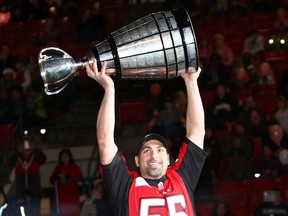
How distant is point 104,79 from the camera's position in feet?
16.0

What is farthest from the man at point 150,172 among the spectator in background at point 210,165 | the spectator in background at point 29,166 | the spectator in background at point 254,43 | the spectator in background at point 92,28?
the spectator in background at point 92,28

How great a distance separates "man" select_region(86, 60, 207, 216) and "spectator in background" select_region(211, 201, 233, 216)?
4.35 meters

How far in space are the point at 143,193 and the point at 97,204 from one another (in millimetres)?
4511

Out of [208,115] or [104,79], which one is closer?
[104,79]

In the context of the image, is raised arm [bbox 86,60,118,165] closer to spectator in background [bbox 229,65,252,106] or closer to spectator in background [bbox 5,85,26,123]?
spectator in background [bbox 229,65,252,106]

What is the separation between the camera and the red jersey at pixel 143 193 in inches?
200

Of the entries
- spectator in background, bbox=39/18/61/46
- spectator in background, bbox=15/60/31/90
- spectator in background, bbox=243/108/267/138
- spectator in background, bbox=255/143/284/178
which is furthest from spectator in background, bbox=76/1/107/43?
spectator in background, bbox=255/143/284/178

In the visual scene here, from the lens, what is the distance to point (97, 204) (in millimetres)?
9617

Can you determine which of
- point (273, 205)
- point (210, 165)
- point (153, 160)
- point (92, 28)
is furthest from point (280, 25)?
point (153, 160)

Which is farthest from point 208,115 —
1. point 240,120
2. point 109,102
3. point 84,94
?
point 109,102

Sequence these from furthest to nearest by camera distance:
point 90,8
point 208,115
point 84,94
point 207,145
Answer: point 90,8 → point 84,94 → point 208,115 → point 207,145

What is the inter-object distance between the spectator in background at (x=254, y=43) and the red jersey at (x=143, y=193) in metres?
7.63

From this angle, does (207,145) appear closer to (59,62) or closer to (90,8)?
(90,8)

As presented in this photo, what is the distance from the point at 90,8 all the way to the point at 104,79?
10185 millimetres
